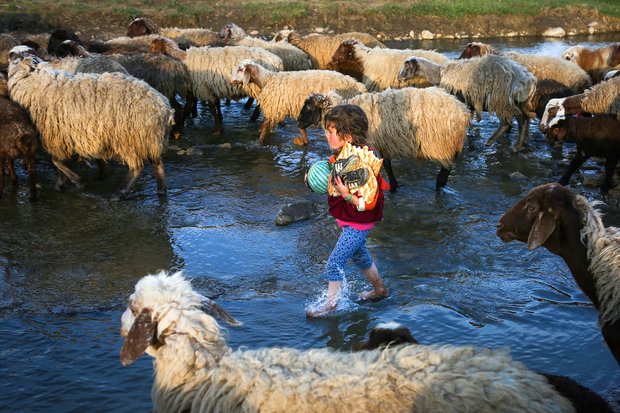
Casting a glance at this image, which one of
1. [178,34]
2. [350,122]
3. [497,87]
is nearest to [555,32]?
[178,34]

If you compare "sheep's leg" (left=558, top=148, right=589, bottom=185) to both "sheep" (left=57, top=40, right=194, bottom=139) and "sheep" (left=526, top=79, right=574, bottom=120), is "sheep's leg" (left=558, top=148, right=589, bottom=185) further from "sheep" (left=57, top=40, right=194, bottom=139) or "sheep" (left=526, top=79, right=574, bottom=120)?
"sheep" (left=57, top=40, right=194, bottom=139)

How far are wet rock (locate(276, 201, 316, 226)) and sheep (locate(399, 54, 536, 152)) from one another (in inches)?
177

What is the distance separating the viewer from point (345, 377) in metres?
3.13

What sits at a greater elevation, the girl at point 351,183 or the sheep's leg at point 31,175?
the girl at point 351,183

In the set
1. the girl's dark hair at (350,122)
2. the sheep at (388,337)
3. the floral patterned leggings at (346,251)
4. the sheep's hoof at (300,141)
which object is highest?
the girl's dark hair at (350,122)

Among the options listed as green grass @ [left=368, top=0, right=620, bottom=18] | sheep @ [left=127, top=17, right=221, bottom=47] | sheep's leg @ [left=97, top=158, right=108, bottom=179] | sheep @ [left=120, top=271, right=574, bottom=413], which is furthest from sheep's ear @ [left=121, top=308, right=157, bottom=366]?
green grass @ [left=368, top=0, right=620, bottom=18]

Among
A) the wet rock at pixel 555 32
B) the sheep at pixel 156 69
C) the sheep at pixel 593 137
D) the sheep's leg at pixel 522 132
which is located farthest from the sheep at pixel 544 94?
the wet rock at pixel 555 32

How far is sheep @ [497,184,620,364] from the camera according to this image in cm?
436

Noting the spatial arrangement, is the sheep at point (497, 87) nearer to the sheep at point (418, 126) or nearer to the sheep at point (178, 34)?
the sheep at point (418, 126)

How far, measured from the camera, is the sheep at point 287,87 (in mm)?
11477

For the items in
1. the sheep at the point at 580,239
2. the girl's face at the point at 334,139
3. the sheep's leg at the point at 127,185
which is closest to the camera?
the sheep at the point at 580,239

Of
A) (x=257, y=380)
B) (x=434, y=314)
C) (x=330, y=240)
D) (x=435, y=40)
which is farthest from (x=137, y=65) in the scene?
(x=435, y=40)

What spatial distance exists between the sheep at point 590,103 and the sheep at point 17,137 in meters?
7.22

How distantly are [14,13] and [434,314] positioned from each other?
2150 centimetres
